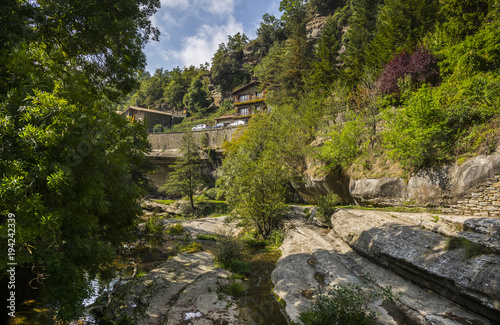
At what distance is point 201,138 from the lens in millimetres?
40625

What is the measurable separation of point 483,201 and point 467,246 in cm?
365

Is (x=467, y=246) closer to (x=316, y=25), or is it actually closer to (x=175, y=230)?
(x=175, y=230)

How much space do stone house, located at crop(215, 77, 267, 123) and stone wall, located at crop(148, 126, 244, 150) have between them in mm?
11896

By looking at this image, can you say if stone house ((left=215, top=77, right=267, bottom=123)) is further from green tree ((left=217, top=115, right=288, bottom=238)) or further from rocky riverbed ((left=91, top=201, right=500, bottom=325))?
rocky riverbed ((left=91, top=201, right=500, bottom=325))

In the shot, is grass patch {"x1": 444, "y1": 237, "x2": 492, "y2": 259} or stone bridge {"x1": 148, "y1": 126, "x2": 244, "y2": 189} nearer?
grass patch {"x1": 444, "y1": 237, "x2": 492, "y2": 259}

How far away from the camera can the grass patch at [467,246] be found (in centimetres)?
611

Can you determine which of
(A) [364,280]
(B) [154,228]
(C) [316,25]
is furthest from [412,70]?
(C) [316,25]

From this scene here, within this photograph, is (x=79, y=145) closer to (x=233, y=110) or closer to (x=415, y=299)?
(x=415, y=299)

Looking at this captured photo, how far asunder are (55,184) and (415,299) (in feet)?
30.6

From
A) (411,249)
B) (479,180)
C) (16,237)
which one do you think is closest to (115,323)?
(16,237)

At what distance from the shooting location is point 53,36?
7.20 metres

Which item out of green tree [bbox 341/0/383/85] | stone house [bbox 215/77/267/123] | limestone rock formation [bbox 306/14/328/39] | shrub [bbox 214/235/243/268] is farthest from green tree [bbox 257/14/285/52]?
shrub [bbox 214/235/243/268]

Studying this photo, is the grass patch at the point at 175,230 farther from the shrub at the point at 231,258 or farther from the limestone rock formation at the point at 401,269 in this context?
the limestone rock formation at the point at 401,269

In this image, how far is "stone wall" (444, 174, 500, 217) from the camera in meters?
8.30
